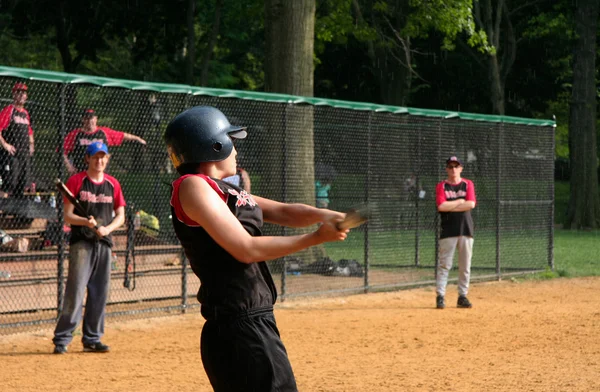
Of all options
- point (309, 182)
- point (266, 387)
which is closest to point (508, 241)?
point (309, 182)

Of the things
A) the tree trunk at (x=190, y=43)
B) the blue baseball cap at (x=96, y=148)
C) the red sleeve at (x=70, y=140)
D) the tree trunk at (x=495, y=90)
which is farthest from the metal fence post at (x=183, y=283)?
the tree trunk at (x=495, y=90)

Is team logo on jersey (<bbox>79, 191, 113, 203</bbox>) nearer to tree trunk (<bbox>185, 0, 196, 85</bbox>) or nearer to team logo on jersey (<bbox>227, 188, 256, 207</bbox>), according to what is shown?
team logo on jersey (<bbox>227, 188, 256, 207</bbox>)

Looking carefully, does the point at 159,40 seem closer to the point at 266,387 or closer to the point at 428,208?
the point at 428,208

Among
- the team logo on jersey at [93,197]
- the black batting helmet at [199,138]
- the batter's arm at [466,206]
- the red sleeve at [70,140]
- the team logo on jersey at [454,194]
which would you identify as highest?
the red sleeve at [70,140]

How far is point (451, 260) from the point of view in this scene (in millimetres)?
13109

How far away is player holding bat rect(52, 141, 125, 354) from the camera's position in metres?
9.33

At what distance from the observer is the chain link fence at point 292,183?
11383 mm

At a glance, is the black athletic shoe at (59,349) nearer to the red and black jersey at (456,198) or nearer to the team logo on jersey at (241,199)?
the red and black jersey at (456,198)

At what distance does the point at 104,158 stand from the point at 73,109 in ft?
6.34

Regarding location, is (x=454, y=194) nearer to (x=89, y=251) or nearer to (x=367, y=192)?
(x=367, y=192)

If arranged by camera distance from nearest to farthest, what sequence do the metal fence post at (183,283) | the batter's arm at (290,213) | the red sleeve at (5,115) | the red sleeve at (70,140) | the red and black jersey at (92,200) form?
the batter's arm at (290,213)
the red and black jersey at (92,200)
the red sleeve at (5,115)
the red sleeve at (70,140)
the metal fence post at (183,283)

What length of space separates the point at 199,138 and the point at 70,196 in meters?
5.38

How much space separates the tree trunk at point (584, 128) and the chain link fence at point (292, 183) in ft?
38.5

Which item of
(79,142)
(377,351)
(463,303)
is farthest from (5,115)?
(463,303)
